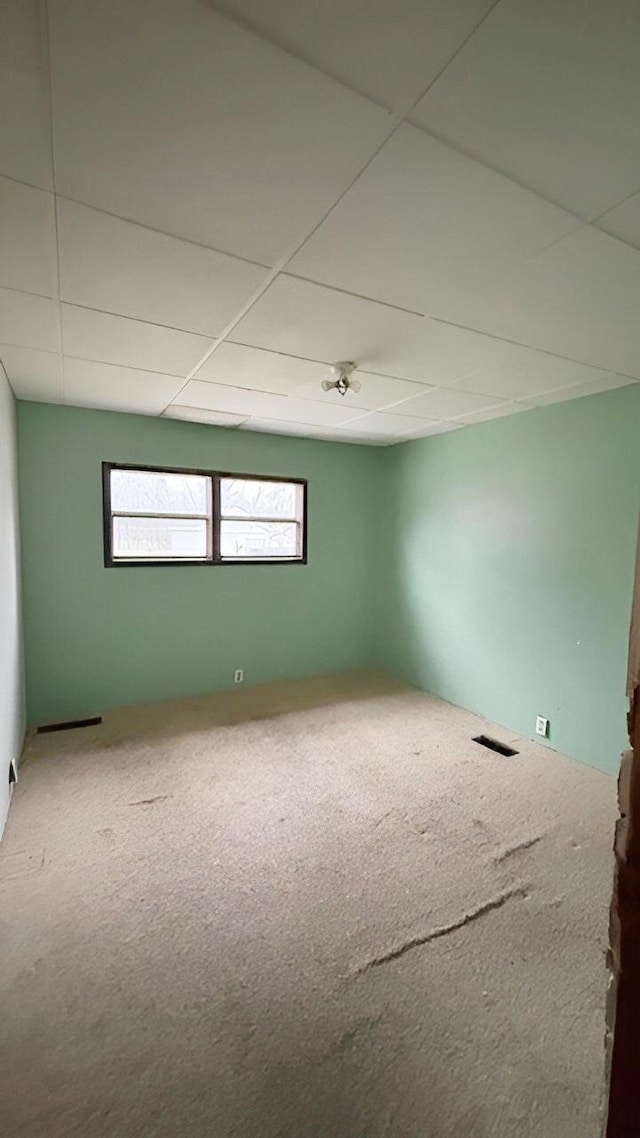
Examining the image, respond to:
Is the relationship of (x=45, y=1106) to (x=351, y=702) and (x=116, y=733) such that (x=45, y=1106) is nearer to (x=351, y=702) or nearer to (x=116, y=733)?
(x=116, y=733)

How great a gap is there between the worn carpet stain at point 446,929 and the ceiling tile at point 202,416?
331cm

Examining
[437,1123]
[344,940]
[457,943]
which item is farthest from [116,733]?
[437,1123]

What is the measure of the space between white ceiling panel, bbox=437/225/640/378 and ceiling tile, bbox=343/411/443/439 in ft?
4.76

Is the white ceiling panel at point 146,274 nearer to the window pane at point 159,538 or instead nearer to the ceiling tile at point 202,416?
the ceiling tile at point 202,416

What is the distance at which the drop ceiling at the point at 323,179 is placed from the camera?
0.86 meters

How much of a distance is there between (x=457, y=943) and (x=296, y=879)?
66 centimetres

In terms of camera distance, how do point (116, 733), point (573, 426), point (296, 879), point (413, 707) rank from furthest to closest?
1. point (413, 707)
2. point (116, 733)
3. point (573, 426)
4. point (296, 879)

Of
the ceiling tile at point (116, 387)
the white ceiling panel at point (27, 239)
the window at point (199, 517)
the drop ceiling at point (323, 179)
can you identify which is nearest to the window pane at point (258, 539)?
the window at point (199, 517)

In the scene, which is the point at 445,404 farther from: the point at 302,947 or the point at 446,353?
the point at 302,947

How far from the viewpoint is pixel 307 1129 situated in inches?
43.9

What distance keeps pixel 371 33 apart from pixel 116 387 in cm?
257

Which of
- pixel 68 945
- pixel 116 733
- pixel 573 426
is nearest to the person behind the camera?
pixel 68 945

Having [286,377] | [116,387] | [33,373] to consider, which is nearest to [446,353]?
[286,377]

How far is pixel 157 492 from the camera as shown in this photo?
3893mm
